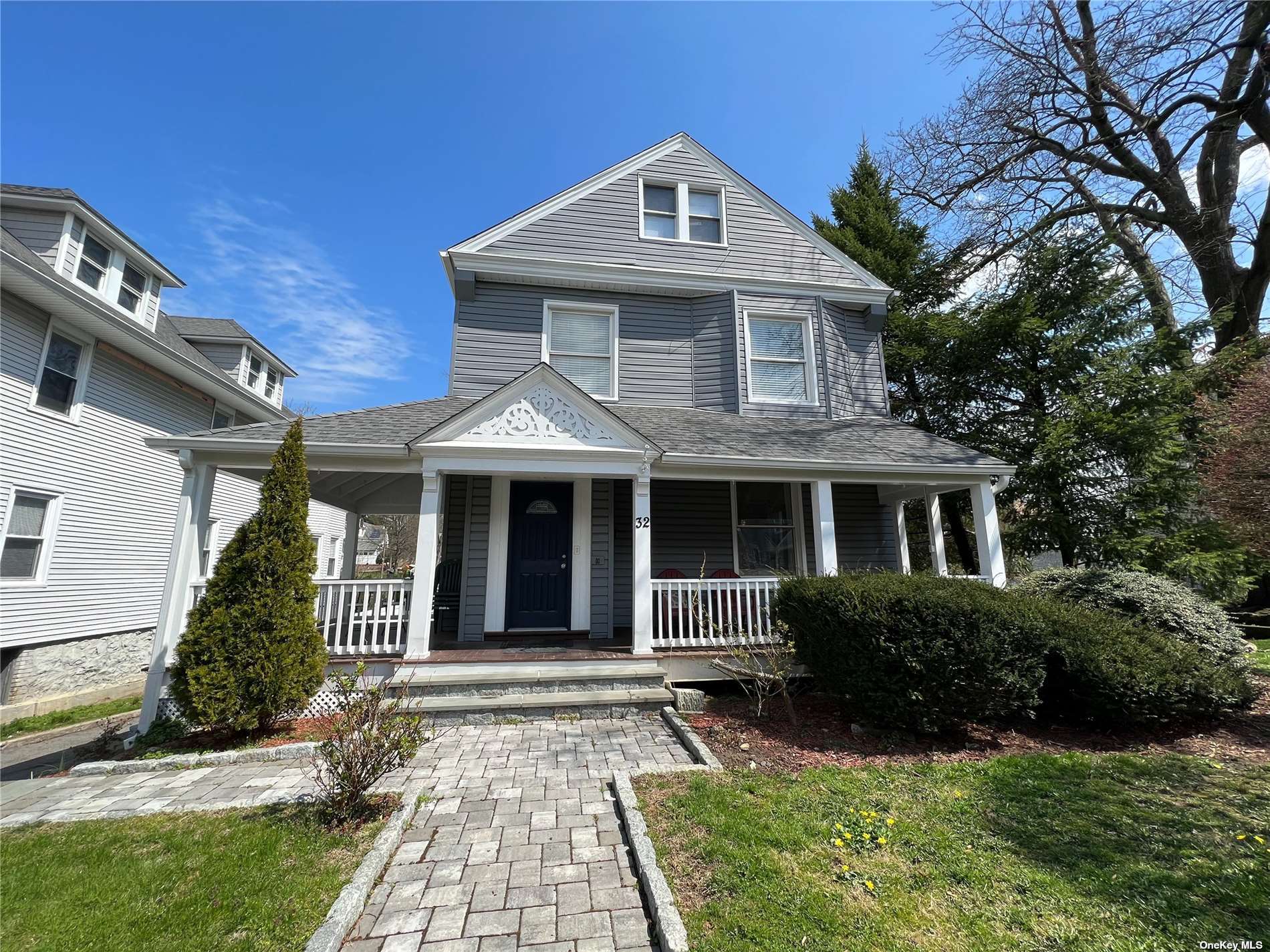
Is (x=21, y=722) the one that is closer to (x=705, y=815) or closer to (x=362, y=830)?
(x=362, y=830)

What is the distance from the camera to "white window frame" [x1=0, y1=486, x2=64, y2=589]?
8.71 metres

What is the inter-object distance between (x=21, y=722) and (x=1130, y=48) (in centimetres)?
2343

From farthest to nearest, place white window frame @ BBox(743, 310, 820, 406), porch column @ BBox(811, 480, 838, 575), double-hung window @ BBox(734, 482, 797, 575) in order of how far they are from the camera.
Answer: white window frame @ BBox(743, 310, 820, 406) → double-hung window @ BBox(734, 482, 797, 575) → porch column @ BBox(811, 480, 838, 575)

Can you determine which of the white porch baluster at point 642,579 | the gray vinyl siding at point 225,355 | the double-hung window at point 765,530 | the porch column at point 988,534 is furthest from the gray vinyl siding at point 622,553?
the gray vinyl siding at point 225,355

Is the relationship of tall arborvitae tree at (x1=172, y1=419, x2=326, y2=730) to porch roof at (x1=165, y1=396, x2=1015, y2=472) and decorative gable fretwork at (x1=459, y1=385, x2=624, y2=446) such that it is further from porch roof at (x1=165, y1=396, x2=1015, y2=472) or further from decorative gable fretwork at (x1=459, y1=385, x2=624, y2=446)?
decorative gable fretwork at (x1=459, y1=385, x2=624, y2=446)

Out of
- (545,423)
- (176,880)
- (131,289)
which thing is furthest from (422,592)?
(131,289)

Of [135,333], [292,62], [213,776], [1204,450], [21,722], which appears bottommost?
[21,722]

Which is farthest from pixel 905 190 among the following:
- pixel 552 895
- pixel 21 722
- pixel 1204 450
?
pixel 21 722

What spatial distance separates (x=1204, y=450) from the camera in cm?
1006

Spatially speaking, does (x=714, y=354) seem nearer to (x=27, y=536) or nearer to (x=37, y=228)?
(x=27, y=536)

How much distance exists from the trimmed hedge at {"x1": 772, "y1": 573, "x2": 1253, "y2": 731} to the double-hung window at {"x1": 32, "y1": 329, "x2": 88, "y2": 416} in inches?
545

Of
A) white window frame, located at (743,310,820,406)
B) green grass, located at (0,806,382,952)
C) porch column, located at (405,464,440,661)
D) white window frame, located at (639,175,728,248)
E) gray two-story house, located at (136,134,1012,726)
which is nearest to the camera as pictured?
green grass, located at (0,806,382,952)

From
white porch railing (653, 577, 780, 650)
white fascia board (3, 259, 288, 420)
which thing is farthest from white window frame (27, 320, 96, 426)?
white porch railing (653, 577, 780, 650)

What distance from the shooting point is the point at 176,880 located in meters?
3.04
